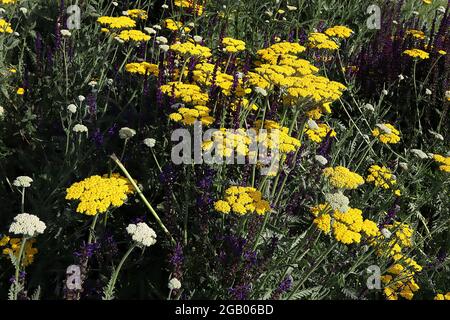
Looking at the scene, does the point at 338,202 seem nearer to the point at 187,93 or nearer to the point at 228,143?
the point at 228,143

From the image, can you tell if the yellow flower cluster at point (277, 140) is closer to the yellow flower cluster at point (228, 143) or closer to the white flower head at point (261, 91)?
the yellow flower cluster at point (228, 143)

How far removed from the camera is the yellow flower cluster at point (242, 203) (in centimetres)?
218

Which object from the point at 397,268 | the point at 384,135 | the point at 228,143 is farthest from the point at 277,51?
the point at 397,268

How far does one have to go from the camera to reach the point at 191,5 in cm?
409

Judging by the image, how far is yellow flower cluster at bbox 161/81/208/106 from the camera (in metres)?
2.78

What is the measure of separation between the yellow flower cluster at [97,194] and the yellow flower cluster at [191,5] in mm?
2120

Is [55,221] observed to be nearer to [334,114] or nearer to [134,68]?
[134,68]

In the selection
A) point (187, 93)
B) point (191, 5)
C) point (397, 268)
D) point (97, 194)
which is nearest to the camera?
point (97, 194)

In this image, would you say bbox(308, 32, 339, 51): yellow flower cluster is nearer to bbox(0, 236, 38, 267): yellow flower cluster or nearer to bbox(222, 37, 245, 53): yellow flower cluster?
bbox(222, 37, 245, 53): yellow flower cluster

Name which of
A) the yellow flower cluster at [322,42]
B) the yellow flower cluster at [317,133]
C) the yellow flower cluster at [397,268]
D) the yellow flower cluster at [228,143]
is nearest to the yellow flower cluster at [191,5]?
the yellow flower cluster at [322,42]

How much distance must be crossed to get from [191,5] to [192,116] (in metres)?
1.72

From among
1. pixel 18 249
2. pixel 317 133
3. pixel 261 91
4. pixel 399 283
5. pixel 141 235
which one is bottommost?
pixel 399 283

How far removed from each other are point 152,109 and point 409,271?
65.2 inches
